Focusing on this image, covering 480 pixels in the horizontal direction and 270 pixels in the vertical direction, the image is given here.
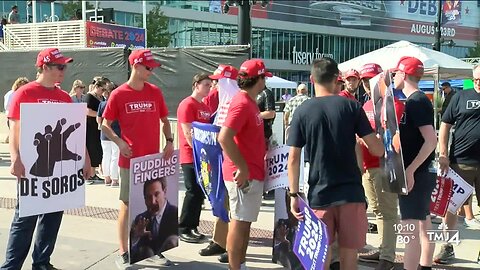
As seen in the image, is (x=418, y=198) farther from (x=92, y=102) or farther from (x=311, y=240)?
(x=92, y=102)

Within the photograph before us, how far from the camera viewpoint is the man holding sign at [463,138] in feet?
17.6

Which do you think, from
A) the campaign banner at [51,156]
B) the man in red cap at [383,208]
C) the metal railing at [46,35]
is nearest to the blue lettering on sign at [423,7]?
the metal railing at [46,35]

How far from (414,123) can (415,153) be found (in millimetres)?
242

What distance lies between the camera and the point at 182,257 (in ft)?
17.5

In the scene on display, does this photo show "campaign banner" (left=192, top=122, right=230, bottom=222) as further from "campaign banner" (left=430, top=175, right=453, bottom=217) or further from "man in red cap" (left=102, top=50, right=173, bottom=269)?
"campaign banner" (left=430, top=175, right=453, bottom=217)

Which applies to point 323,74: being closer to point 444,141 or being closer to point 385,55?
point 444,141

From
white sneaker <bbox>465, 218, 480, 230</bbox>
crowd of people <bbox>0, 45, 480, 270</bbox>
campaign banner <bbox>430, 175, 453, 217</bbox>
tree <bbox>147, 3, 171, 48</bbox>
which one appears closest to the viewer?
crowd of people <bbox>0, 45, 480, 270</bbox>

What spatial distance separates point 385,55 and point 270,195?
587 cm

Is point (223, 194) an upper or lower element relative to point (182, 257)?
upper

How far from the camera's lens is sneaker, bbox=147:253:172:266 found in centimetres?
506

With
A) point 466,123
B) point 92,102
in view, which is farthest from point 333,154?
point 92,102

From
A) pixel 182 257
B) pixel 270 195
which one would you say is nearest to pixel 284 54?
pixel 270 195

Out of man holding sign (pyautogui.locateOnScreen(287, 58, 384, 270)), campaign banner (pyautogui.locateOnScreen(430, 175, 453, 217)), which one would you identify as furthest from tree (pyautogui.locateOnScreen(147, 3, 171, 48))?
man holding sign (pyautogui.locateOnScreen(287, 58, 384, 270))

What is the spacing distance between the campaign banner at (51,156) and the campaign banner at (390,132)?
7.98 feet
